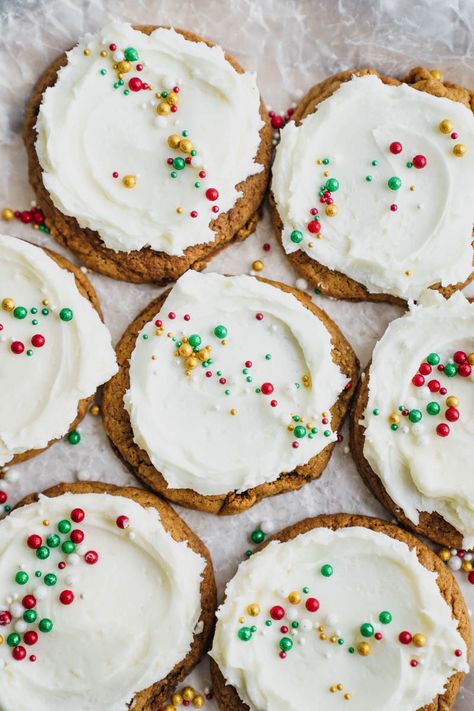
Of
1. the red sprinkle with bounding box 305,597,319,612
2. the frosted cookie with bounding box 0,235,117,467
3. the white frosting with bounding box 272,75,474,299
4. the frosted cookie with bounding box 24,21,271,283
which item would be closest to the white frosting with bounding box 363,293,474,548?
the white frosting with bounding box 272,75,474,299

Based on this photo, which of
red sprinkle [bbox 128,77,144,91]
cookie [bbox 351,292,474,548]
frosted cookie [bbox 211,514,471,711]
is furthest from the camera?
red sprinkle [bbox 128,77,144,91]

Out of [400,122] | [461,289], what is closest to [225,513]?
[461,289]

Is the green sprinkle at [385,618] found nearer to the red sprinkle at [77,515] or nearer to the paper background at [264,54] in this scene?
the paper background at [264,54]

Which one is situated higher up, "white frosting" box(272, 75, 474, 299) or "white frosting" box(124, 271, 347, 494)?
"white frosting" box(272, 75, 474, 299)

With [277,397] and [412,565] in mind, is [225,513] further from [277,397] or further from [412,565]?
[412,565]

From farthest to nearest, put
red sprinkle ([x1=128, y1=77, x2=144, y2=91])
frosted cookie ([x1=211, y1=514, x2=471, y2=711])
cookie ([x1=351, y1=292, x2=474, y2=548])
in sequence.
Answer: red sprinkle ([x1=128, y1=77, x2=144, y2=91]), cookie ([x1=351, y1=292, x2=474, y2=548]), frosted cookie ([x1=211, y1=514, x2=471, y2=711])

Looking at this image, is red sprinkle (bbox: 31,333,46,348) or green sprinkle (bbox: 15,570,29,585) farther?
red sprinkle (bbox: 31,333,46,348)

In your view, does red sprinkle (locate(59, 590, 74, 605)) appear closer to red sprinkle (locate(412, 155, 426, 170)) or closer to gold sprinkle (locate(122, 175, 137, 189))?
gold sprinkle (locate(122, 175, 137, 189))
